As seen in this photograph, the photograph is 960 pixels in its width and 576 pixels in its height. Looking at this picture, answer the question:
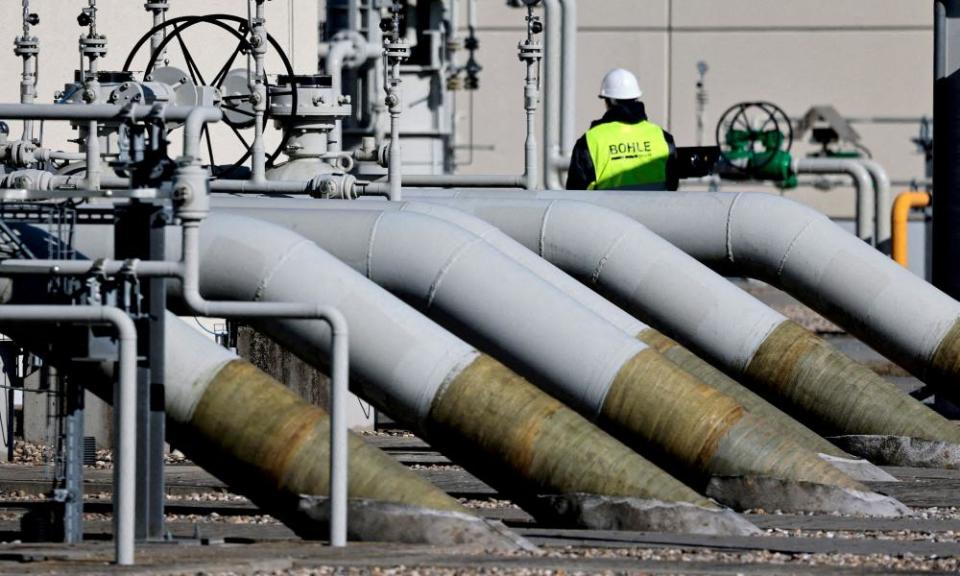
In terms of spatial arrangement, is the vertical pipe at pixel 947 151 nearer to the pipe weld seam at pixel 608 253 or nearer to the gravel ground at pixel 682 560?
the pipe weld seam at pixel 608 253

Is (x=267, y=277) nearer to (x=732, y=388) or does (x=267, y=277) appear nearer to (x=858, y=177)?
(x=732, y=388)

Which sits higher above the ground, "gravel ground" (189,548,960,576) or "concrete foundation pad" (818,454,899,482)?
"gravel ground" (189,548,960,576)

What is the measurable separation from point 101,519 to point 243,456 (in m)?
1.44

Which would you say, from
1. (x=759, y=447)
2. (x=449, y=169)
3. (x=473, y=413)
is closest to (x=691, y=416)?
(x=759, y=447)

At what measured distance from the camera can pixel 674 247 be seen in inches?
448

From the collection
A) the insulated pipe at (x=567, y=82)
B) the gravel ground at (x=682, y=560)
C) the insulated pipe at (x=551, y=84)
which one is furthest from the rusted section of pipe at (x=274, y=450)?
the insulated pipe at (x=567, y=82)

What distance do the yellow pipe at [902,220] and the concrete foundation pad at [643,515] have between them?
15492mm

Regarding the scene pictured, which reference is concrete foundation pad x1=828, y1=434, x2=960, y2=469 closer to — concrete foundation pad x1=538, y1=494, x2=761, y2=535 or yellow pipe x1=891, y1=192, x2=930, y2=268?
concrete foundation pad x1=538, y1=494, x2=761, y2=535

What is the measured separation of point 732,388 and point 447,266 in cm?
215

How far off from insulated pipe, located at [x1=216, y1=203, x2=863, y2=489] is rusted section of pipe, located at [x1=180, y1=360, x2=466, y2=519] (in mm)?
1254

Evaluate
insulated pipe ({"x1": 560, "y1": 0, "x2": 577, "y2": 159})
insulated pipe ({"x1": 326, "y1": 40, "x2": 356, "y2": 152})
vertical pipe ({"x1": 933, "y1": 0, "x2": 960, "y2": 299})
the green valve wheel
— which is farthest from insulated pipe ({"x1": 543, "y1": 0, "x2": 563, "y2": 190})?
the green valve wheel

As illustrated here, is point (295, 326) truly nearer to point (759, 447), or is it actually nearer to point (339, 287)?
point (339, 287)

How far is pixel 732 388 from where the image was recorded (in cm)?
1064

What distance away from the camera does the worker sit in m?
13.1
